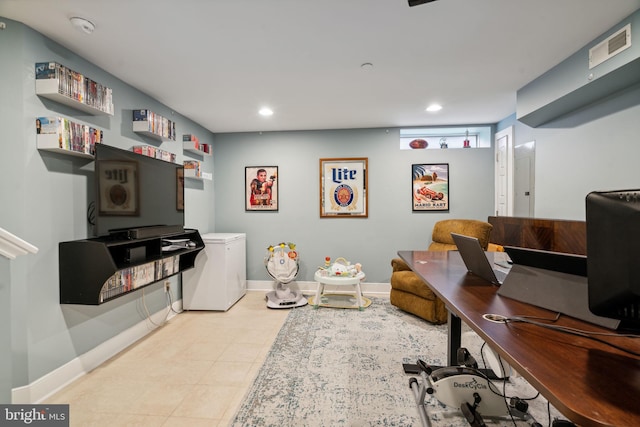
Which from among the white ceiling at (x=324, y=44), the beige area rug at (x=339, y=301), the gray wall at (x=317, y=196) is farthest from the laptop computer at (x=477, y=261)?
the gray wall at (x=317, y=196)

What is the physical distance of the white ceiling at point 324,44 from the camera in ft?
5.34

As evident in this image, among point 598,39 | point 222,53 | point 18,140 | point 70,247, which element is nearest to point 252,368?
point 70,247

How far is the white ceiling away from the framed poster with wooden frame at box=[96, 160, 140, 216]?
2.77ft

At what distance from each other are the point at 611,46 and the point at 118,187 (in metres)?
3.62

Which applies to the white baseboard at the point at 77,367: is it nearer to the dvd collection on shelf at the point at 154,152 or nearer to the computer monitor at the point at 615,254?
the dvd collection on shelf at the point at 154,152

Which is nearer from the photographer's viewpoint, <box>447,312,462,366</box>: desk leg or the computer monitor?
the computer monitor

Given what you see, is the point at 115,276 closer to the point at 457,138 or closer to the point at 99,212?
the point at 99,212

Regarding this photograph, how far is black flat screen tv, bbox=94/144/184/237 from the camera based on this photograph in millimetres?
2062

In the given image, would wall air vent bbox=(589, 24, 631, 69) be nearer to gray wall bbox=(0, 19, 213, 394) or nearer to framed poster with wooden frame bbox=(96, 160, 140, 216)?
framed poster with wooden frame bbox=(96, 160, 140, 216)

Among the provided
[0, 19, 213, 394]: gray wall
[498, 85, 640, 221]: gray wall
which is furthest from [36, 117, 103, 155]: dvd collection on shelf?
[498, 85, 640, 221]: gray wall

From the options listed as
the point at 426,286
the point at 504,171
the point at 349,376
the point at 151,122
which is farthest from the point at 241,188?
the point at 504,171

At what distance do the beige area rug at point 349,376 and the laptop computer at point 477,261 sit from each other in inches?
37.0

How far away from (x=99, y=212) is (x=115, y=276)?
0.50m

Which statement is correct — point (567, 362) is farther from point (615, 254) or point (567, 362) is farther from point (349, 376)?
point (349, 376)
